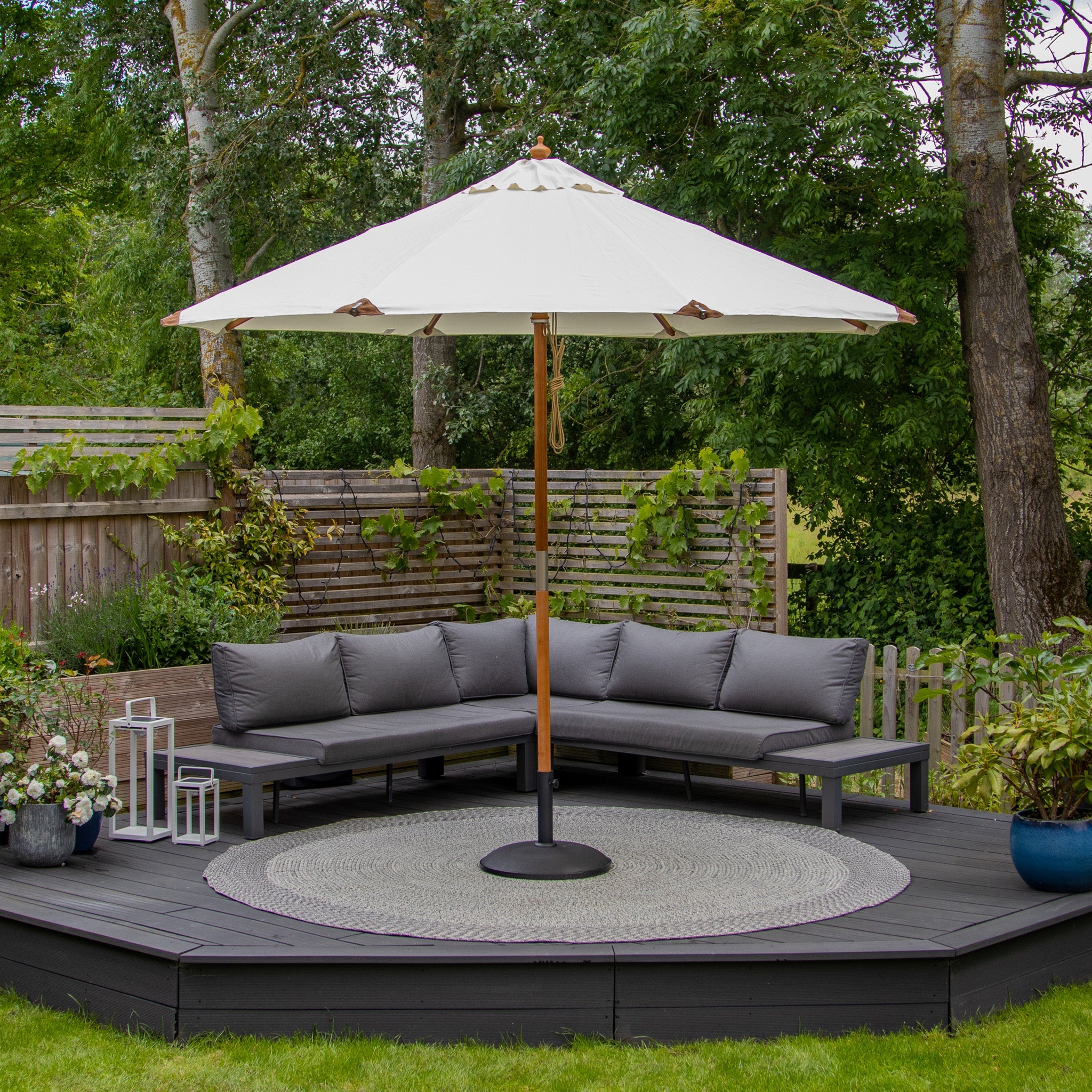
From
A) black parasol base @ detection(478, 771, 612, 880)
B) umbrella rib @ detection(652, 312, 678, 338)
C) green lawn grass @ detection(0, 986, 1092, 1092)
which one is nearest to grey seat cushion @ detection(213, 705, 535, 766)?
black parasol base @ detection(478, 771, 612, 880)

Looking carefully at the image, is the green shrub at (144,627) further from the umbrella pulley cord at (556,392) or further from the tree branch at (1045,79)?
the tree branch at (1045,79)

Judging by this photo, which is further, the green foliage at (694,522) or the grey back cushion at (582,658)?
the green foliage at (694,522)

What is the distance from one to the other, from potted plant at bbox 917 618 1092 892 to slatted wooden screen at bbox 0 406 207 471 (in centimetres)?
474

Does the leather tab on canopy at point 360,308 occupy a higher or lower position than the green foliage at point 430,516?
higher

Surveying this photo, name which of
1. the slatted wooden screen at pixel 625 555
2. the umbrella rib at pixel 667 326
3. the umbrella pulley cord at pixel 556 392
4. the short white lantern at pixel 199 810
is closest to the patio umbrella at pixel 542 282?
Result: the umbrella pulley cord at pixel 556 392

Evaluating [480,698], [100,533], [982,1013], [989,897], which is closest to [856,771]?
[989,897]

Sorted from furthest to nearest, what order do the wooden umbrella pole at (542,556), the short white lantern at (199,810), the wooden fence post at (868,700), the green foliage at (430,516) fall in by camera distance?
the green foliage at (430,516) → the wooden fence post at (868,700) → the short white lantern at (199,810) → the wooden umbrella pole at (542,556)

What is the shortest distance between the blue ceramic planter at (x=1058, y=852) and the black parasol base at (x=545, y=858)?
5.08 feet

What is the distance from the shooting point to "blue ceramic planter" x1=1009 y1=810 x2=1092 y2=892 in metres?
4.39

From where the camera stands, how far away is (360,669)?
6.46 m

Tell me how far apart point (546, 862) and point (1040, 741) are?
6.09ft

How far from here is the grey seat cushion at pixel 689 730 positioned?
5.84 m

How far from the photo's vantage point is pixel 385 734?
19.4 feet

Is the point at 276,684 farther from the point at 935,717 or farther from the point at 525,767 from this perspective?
the point at 935,717
